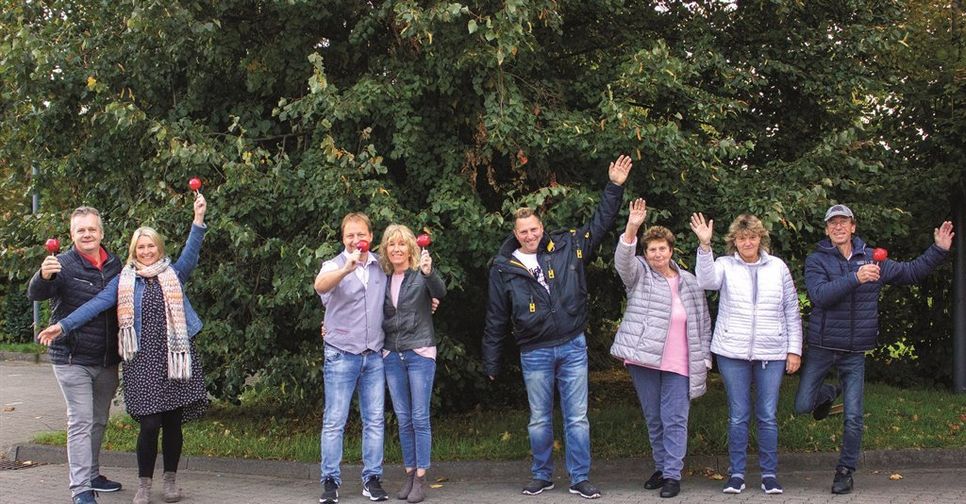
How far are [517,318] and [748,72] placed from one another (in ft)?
10.9

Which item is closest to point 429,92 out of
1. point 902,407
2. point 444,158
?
point 444,158

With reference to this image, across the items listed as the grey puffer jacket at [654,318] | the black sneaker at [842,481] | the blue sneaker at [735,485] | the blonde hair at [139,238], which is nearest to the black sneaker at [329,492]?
the blonde hair at [139,238]

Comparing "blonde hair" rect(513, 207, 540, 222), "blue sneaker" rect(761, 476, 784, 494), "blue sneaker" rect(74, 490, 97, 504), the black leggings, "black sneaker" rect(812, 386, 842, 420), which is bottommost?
"blue sneaker" rect(74, 490, 97, 504)

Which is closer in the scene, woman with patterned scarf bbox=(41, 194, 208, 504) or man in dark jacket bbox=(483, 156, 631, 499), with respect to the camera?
woman with patterned scarf bbox=(41, 194, 208, 504)

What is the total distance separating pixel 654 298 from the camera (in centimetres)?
599

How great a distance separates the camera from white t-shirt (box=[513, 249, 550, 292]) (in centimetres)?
598

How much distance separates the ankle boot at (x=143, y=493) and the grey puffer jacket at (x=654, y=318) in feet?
10.2

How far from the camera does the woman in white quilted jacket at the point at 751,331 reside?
590 centimetres

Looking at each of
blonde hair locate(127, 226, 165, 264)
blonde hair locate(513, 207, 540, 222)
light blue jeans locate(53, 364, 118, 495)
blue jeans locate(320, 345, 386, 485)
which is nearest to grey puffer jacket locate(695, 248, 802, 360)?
blonde hair locate(513, 207, 540, 222)

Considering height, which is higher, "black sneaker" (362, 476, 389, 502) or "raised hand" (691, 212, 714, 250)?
"raised hand" (691, 212, 714, 250)

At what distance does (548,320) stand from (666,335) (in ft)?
2.50

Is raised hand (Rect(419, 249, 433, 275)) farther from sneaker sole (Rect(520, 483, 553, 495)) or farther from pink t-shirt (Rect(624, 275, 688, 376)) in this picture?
sneaker sole (Rect(520, 483, 553, 495))

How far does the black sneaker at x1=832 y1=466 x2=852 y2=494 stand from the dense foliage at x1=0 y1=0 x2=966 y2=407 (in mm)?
1756

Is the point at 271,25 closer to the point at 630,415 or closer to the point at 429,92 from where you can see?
the point at 429,92
